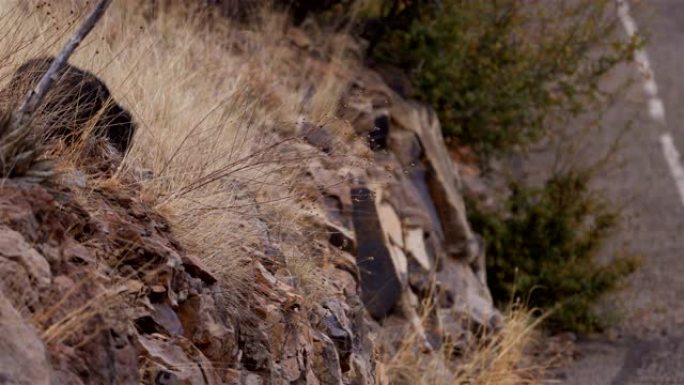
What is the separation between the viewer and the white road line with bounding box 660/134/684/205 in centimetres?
1376

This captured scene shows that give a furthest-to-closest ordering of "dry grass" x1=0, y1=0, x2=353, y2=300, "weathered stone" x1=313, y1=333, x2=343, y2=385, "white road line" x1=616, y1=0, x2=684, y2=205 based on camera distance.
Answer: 1. "white road line" x1=616, y1=0, x2=684, y2=205
2. "weathered stone" x1=313, y1=333, x2=343, y2=385
3. "dry grass" x1=0, y1=0, x2=353, y2=300

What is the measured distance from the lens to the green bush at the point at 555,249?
1044 cm

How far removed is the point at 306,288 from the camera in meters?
6.00

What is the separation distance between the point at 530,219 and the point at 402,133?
1.75 meters

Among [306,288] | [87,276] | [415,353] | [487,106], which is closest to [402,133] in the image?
[487,106]

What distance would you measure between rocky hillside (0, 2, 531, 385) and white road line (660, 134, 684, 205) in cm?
412

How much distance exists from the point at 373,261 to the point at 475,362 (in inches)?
34.2

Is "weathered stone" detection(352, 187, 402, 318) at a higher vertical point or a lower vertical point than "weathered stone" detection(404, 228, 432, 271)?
higher

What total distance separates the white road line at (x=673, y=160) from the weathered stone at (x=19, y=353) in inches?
410

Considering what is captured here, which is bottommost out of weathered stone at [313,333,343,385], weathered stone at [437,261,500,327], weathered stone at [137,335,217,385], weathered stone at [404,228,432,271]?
weathered stone at [437,261,500,327]

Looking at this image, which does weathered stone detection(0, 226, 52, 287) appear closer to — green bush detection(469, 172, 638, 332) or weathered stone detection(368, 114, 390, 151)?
weathered stone detection(368, 114, 390, 151)

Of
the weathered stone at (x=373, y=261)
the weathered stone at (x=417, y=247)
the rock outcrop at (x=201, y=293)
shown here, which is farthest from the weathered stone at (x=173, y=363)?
the weathered stone at (x=417, y=247)

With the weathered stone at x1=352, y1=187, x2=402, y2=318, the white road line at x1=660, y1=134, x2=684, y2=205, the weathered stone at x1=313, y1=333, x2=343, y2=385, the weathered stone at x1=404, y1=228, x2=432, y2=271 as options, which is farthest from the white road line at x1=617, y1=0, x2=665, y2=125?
the weathered stone at x1=313, y1=333, x2=343, y2=385

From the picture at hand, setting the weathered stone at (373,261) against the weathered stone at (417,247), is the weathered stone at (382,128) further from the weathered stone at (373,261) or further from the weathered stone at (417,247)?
the weathered stone at (373,261)
